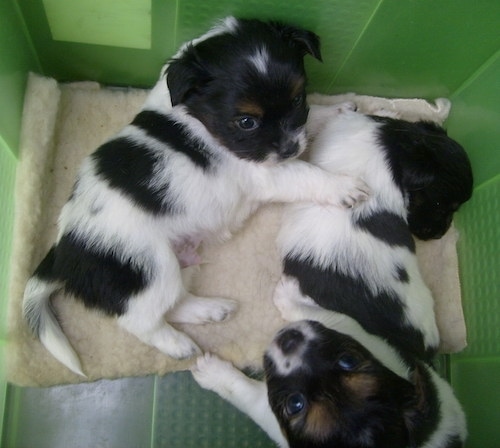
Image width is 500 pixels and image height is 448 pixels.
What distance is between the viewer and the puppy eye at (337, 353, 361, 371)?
207cm

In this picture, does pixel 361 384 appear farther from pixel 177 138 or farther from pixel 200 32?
pixel 200 32

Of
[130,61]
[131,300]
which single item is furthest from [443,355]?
[130,61]

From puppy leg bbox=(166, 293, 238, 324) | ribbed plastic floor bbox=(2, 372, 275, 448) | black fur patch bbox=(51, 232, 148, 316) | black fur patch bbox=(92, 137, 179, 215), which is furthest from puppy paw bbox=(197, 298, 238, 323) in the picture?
black fur patch bbox=(92, 137, 179, 215)

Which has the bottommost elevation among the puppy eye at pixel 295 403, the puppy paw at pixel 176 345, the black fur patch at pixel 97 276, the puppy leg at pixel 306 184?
the puppy paw at pixel 176 345

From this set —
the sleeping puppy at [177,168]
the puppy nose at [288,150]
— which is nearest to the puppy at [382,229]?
the sleeping puppy at [177,168]

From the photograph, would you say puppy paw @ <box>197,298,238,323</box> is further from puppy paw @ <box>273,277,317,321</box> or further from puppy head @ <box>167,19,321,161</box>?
puppy head @ <box>167,19,321,161</box>

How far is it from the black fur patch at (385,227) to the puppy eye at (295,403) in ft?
2.70

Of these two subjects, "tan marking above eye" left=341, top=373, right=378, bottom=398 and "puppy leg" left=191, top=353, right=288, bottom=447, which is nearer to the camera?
"tan marking above eye" left=341, top=373, right=378, bottom=398

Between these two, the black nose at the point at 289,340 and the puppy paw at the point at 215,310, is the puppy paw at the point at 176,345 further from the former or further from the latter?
the black nose at the point at 289,340

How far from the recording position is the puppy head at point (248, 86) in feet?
7.18

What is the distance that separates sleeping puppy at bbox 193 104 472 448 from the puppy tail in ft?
2.10

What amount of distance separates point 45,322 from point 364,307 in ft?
4.76

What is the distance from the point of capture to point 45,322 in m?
2.62

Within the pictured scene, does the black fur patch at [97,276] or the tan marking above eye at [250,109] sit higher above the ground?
the tan marking above eye at [250,109]
